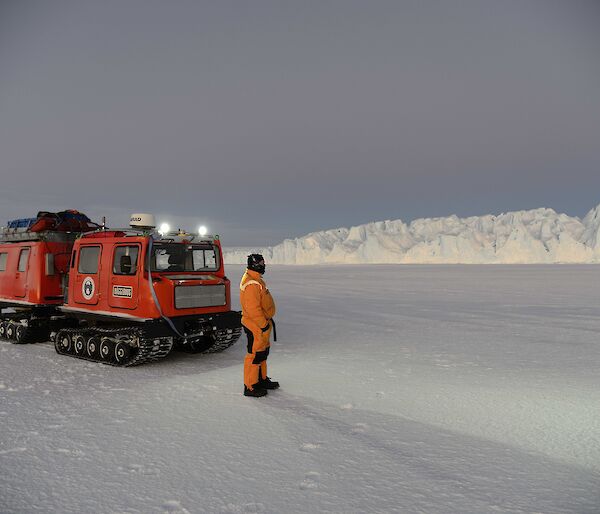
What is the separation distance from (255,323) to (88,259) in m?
4.43

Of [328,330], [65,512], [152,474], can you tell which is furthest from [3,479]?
[328,330]

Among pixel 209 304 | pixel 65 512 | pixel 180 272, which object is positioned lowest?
pixel 65 512

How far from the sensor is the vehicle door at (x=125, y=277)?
297 inches

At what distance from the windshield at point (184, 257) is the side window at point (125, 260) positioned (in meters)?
0.37

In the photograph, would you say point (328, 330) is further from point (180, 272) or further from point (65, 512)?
point (65, 512)

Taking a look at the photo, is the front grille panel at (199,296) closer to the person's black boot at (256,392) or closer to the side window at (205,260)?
the side window at (205,260)

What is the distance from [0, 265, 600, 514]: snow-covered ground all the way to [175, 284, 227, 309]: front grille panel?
1065 millimetres

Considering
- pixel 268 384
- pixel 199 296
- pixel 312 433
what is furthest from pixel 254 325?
pixel 199 296

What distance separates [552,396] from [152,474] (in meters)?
5.06

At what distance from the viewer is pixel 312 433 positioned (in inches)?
183

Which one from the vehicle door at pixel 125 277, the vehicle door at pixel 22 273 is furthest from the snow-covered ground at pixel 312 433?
the vehicle door at pixel 22 273

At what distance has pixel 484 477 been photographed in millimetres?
3707

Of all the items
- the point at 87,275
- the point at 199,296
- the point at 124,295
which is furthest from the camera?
the point at 87,275

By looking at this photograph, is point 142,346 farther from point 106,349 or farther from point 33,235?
point 33,235
